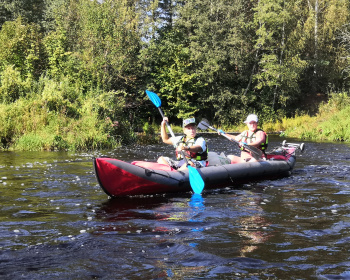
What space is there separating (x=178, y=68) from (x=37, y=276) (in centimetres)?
2437

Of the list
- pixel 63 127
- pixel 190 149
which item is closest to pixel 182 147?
pixel 190 149

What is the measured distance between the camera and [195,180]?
272 inches

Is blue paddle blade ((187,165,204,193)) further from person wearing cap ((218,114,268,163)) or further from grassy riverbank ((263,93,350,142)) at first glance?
grassy riverbank ((263,93,350,142))

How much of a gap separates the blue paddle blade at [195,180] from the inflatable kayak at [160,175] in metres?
0.07

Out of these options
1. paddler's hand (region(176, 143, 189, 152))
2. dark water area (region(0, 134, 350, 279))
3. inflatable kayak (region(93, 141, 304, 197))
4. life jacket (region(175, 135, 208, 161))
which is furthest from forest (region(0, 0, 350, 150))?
dark water area (region(0, 134, 350, 279))

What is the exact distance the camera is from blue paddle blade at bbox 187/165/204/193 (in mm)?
6832

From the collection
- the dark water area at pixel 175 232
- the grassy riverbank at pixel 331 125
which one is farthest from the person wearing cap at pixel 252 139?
the grassy riverbank at pixel 331 125

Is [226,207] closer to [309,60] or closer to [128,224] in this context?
[128,224]

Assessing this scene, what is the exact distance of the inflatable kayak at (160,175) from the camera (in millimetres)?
6314

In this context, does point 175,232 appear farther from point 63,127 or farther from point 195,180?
point 63,127

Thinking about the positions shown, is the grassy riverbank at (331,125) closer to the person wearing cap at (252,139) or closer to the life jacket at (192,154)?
the person wearing cap at (252,139)

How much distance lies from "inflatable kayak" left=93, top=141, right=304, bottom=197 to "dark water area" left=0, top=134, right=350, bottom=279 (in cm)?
17

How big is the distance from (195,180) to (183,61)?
70.1 feet

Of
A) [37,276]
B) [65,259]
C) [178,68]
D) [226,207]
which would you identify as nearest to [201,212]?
[226,207]
